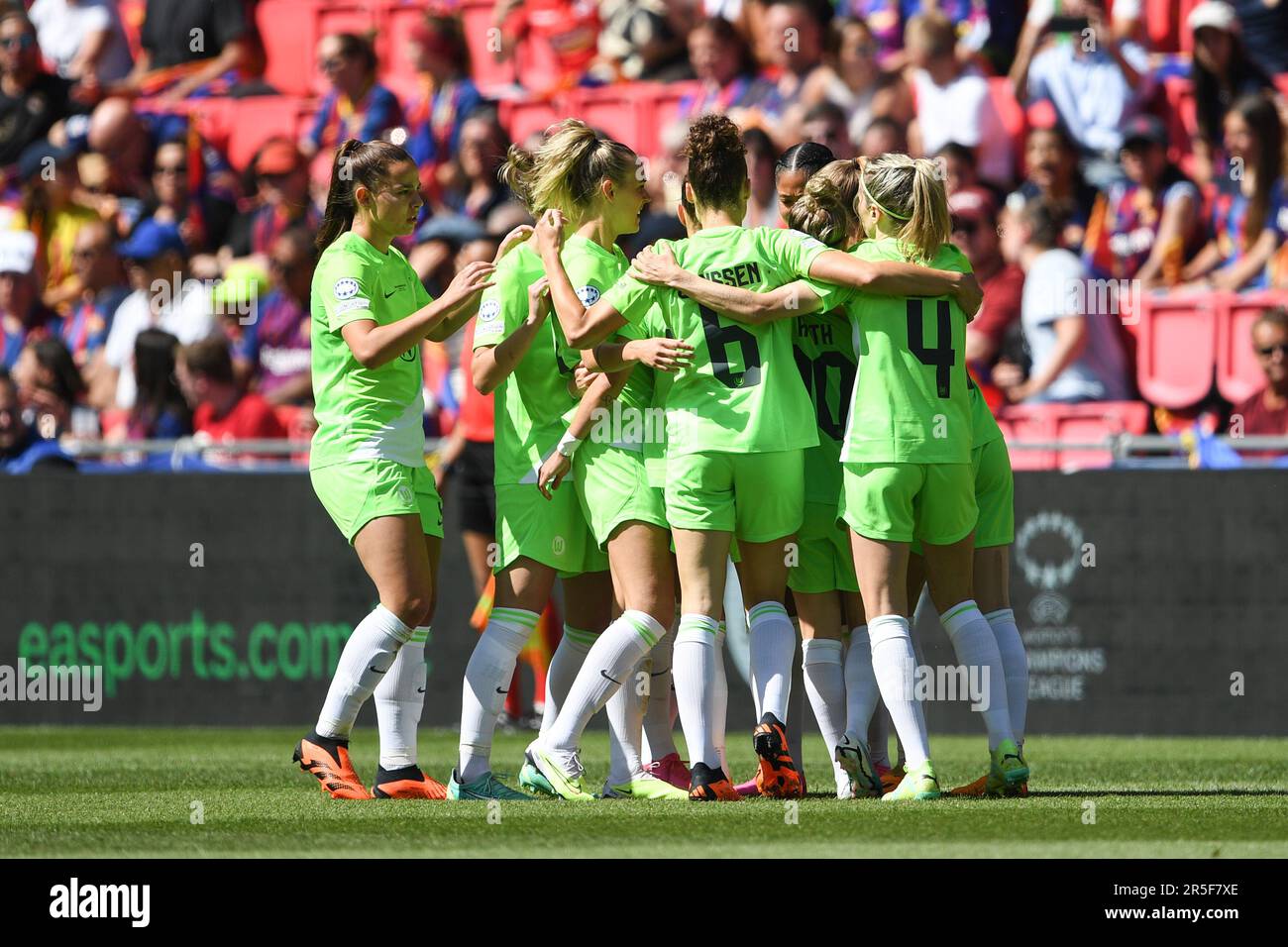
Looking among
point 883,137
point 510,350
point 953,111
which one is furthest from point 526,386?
point 953,111

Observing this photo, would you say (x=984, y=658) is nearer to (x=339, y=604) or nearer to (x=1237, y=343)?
(x=339, y=604)

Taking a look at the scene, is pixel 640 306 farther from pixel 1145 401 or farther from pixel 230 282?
pixel 230 282

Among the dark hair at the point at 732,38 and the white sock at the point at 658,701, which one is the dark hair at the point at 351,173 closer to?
the white sock at the point at 658,701

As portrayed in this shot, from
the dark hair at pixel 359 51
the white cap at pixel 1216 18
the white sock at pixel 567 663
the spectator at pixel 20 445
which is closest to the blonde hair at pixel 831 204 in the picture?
the white sock at pixel 567 663

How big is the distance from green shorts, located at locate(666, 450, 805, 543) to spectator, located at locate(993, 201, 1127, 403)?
20.1ft

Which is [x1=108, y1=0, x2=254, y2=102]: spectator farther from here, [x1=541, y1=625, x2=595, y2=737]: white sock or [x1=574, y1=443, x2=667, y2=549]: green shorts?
[x1=574, y1=443, x2=667, y2=549]: green shorts

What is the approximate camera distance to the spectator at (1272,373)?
11.3 metres

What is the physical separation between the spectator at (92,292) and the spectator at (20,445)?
242 centimetres

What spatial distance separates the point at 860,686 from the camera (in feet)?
23.1

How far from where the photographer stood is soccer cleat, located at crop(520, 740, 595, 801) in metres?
6.70

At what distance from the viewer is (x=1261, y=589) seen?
10.7 m

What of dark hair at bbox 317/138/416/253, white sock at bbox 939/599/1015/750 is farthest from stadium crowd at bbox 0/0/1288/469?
white sock at bbox 939/599/1015/750

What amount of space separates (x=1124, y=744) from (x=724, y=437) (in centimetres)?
452
